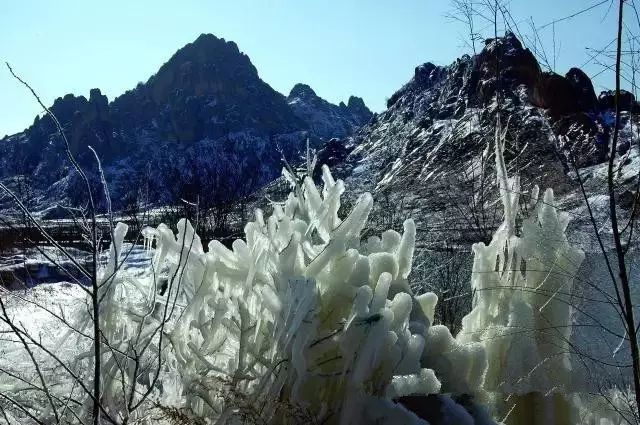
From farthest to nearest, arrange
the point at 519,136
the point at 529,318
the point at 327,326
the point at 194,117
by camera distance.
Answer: the point at 194,117 → the point at 519,136 → the point at 529,318 → the point at 327,326

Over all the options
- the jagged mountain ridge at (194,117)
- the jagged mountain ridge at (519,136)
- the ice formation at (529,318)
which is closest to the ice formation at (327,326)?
the ice formation at (529,318)

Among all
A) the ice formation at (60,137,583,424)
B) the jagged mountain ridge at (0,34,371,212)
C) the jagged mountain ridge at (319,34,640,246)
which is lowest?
the ice formation at (60,137,583,424)

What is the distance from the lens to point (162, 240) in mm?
2795

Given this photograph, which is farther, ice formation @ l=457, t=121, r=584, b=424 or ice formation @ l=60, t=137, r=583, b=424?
ice formation @ l=457, t=121, r=584, b=424

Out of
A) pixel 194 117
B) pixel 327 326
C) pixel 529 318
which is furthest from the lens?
pixel 194 117

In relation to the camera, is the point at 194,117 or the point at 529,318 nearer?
the point at 529,318

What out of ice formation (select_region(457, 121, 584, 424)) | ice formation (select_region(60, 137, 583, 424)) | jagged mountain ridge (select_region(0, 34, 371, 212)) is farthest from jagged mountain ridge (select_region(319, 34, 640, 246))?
jagged mountain ridge (select_region(0, 34, 371, 212))

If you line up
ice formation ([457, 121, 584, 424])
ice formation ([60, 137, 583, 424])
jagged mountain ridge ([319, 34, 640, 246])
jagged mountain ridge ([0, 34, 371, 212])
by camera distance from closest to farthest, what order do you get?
1. ice formation ([60, 137, 583, 424])
2. ice formation ([457, 121, 584, 424])
3. jagged mountain ridge ([319, 34, 640, 246])
4. jagged mountain ridge ([0, 34, 371, 212])

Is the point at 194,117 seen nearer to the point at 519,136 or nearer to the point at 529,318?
the point at 519,136

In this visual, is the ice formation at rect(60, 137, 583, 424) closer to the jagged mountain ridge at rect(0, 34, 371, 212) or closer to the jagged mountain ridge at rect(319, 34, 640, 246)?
the jagged mountain ridge at rect(319, 34, 640, 246)

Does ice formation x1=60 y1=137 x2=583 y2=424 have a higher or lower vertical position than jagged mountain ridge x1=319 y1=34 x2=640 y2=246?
lower

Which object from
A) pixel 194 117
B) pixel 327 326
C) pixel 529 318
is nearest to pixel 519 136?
pixel 529 318

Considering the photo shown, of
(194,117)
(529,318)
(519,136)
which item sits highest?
(194,117)

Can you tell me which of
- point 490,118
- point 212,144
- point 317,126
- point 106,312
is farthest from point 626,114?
point 317,126
